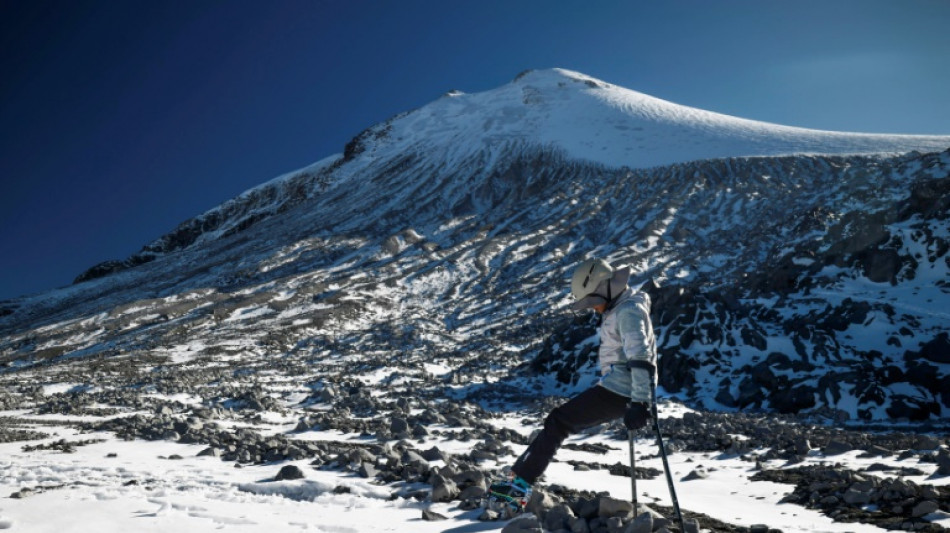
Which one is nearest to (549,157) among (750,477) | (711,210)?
(711,210)

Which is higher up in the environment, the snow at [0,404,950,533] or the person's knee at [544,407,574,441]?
the person's knee at [544,407,574,441]

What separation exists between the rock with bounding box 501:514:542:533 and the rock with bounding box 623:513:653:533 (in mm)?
761

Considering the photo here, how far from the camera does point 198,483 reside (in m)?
7.11

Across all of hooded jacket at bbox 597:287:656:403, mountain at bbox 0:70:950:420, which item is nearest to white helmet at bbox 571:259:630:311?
hooded jacket at bbox 597:287:656:403

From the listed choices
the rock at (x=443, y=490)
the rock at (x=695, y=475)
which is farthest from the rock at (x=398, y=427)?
the rock at (x=443, y=490)

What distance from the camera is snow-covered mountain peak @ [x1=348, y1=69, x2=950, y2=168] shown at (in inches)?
3816

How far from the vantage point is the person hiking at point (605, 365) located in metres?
5.18

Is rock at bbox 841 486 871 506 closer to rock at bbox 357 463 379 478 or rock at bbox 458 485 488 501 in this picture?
rock at bbox 458 485 488 501

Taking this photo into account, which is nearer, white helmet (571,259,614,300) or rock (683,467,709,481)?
white helmet (571,259,614,300)

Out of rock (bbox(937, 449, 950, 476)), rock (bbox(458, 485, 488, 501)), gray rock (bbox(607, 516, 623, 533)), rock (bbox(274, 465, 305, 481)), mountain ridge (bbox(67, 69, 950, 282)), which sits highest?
mountain ridge (bbox(67, 69, 950, 282))

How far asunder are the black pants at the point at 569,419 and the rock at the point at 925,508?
3.06 meters

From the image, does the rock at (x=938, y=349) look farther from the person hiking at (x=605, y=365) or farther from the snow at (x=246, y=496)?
the person hiking at (x=605, y=365)

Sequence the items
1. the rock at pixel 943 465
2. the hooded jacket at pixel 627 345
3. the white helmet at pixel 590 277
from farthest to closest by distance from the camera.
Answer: the rock at pixel 943 465
the white helmet at pixel 590 277
the hooded jacket at pixel 627 345

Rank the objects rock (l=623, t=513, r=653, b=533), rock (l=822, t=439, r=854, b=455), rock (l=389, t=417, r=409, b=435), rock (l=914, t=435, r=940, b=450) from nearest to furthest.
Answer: rock (l=623, t=513, r=653, b=533) → rock (l=914, t=435, r=940, b=450) → rock (l=822, t=439, r=854, b=455) → rock (l=389, t=417, r=409, b=435)
